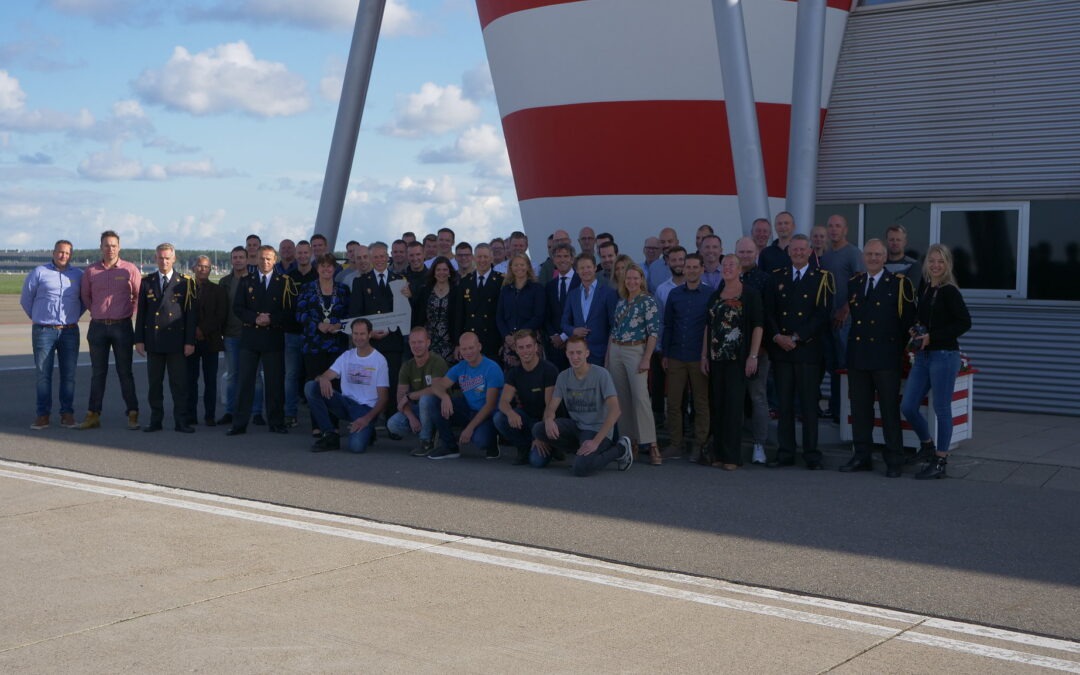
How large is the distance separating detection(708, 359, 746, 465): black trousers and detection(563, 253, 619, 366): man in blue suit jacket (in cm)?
108

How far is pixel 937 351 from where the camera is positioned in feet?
28.2

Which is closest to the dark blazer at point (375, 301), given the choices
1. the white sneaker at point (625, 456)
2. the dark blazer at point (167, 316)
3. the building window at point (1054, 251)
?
the dark blazer at point (167, 316)

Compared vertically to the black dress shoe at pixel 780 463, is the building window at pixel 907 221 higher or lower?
higher

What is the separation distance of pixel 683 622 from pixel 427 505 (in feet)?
9.59

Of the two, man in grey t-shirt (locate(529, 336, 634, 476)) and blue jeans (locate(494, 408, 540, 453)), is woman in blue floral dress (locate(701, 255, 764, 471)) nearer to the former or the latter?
→ man in grey t-shirt (locate(529, 336, 634, 476))

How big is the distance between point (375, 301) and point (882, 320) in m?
4.89

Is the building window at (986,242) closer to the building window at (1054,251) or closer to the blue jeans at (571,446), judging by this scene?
the building window at (1054,251)

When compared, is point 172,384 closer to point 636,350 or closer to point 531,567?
point 636,350

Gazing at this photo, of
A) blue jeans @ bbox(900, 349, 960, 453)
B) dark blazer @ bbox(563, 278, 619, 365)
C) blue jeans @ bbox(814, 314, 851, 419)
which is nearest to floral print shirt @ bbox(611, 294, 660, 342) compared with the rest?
dark blazer @ bbox(563, 278, 619, 365)

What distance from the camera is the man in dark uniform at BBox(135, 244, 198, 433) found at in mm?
11180

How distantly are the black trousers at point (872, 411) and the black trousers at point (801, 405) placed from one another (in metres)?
0.32

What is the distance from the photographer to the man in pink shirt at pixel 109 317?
11.3 m

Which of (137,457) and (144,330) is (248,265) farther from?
(137,457)

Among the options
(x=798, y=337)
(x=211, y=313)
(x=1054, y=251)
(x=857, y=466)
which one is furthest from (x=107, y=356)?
(x=1054, y=251)
